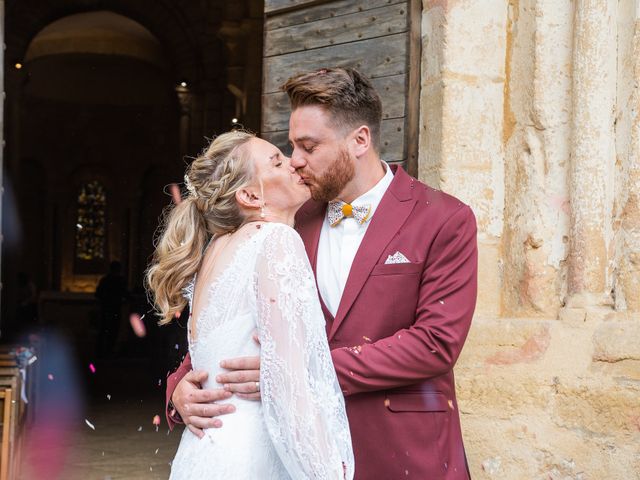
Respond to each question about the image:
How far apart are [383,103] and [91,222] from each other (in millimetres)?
21818

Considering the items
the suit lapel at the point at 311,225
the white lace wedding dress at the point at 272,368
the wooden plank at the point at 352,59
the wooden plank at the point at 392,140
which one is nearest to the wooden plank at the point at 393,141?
the wooden plank at the point at 392,140

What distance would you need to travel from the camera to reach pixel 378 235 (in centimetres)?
259

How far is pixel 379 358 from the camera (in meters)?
2.36

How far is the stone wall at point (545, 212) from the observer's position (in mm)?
3768

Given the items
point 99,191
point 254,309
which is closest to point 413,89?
point 254,309

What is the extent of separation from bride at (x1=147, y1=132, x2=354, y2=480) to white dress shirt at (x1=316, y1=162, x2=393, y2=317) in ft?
0.72

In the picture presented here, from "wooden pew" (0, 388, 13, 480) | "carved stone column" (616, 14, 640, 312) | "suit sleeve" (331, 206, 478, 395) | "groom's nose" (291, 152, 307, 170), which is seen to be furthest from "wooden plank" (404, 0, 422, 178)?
"wooden pew" (0, 388, 13, 480)

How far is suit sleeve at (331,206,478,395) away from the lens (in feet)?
7.75

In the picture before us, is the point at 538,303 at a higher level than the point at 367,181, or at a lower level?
lower

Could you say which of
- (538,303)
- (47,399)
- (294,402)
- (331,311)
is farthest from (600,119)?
(47,399)

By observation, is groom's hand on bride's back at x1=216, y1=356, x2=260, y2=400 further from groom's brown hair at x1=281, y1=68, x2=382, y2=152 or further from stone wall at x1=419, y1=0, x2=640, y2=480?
stone wall at x1=419, y1=0, x2=640, y2=480

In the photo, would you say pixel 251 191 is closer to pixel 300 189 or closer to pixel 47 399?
pixel 300 189

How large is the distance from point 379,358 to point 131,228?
22776mm

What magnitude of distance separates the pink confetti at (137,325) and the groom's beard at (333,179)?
12.7 meters
